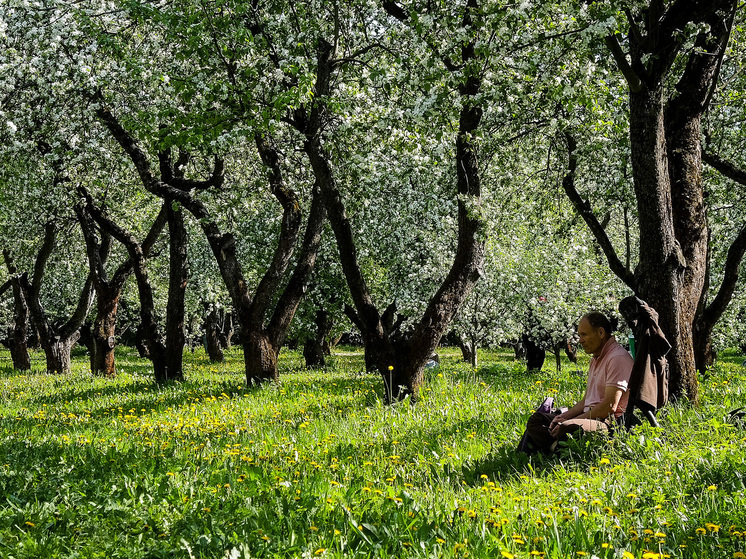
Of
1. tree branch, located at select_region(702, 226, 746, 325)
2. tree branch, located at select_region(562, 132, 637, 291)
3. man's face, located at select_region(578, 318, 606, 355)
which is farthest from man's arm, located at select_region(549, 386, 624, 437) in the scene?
tree branch, located at select_region(702, 226, 746, 325)

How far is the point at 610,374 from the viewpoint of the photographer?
20.2 feet

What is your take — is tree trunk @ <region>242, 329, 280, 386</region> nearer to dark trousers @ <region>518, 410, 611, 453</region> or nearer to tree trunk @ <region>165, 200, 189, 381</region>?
tree trunk @ <region>165, 200, 189, 381</region>

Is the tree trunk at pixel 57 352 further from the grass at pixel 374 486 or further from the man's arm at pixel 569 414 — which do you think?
A: the man's arm at pixel 569 414

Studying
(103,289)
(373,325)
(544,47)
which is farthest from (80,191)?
(544,47)

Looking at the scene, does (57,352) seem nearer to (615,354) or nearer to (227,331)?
(615,354)

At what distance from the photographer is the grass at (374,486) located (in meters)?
3.97

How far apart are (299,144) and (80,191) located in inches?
251

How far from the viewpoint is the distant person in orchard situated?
6023 mm

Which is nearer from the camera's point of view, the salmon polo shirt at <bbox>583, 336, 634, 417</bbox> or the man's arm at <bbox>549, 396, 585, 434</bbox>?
the salmon polo shirt at <bbox>583, 336, 634, 417</bbox>

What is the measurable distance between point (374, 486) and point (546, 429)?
1801 millimetres

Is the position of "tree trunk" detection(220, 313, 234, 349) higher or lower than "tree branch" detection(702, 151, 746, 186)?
lower

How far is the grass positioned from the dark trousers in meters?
0.15

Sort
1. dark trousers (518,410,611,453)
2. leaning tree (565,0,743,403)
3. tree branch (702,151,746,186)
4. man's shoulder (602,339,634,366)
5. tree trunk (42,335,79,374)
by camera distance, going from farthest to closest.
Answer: tree trunk (42,335,79,374), tree branch (702,151,746,186), leaning tree (565,0,743,403), man's shoulder (602,339,634,366), dark trousers (518,410,611,453)

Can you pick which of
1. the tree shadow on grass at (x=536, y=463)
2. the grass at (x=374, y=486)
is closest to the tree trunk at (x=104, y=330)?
the grass at (x=374, y=486)
